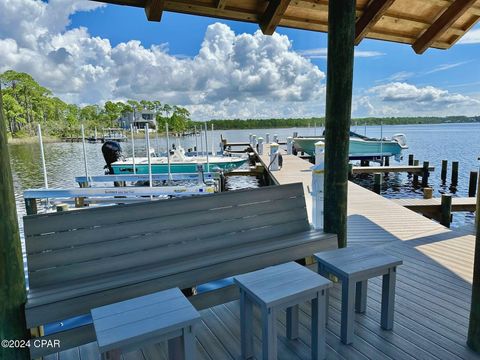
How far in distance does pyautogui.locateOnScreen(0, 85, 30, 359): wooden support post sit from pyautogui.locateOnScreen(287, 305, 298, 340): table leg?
1489mm

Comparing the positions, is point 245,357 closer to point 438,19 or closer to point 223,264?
point 223,264

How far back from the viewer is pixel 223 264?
7.25 feet

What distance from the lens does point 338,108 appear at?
250cm

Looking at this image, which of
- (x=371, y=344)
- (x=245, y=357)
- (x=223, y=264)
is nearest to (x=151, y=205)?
(x=223, y=264)

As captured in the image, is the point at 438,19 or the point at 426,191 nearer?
the point at 438,19

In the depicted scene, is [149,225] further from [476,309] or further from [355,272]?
[476,309]

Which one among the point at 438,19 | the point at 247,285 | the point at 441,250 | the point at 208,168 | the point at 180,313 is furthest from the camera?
the point at 208,168

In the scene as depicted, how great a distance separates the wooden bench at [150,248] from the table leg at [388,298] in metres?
0.67

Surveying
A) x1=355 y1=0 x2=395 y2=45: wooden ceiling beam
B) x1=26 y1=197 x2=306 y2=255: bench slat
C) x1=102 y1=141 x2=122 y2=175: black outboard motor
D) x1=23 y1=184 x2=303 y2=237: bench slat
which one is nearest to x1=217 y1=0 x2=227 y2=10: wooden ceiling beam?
x1=355 y1=0 x2=395 y2=45: wooden ceiling beam

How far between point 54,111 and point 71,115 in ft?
14.5

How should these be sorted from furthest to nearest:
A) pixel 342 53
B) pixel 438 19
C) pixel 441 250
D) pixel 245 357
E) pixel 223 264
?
pixel 438 19 < pixel 441 250 < pixel 342 53 < pixel 223 264 < pixel 245 357

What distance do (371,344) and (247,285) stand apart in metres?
0.91

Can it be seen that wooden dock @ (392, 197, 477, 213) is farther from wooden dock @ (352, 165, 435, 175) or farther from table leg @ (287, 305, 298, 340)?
wooden dock @ (352, 165, 435, 175)

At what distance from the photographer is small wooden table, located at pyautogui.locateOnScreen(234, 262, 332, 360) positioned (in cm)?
159
